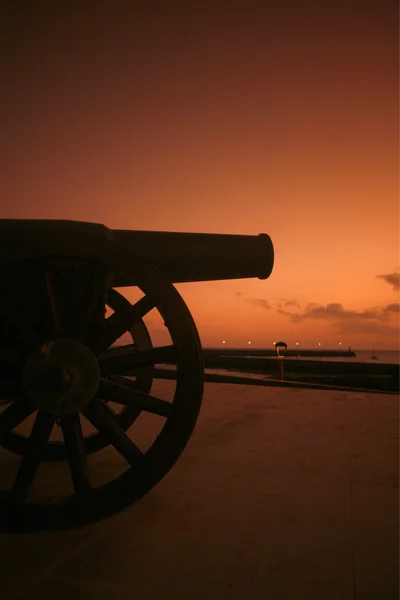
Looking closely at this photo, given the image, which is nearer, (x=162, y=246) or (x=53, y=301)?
(x=53, y=301)

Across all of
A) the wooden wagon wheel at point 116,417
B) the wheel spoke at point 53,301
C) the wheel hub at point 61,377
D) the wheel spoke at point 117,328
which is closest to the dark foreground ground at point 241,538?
the wooden wagon wheel at point 116,417

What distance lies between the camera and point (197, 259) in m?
2.98

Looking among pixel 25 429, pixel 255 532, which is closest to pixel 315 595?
pixel 255 532

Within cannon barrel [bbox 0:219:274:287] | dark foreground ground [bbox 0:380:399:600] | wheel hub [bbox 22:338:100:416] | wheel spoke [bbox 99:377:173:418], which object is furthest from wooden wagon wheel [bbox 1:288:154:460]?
wheel hub [bbox 22:338:100:416]

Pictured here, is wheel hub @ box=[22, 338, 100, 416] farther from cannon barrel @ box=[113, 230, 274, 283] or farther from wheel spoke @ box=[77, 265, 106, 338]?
cannon barrel @ box=[113, 230, 274, 283]

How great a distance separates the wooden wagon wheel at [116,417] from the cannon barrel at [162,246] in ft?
0.92

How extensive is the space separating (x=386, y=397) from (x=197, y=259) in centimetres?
573

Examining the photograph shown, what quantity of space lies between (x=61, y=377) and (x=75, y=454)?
0.46 m

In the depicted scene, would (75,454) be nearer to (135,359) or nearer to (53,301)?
(135,359)

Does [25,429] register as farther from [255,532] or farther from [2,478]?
[255,532]

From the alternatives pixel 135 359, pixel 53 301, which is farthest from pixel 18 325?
pixel 135 359

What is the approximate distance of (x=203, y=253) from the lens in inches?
118

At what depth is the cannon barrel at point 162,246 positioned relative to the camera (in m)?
2.29

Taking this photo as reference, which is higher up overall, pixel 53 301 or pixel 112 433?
pixel 53 301
